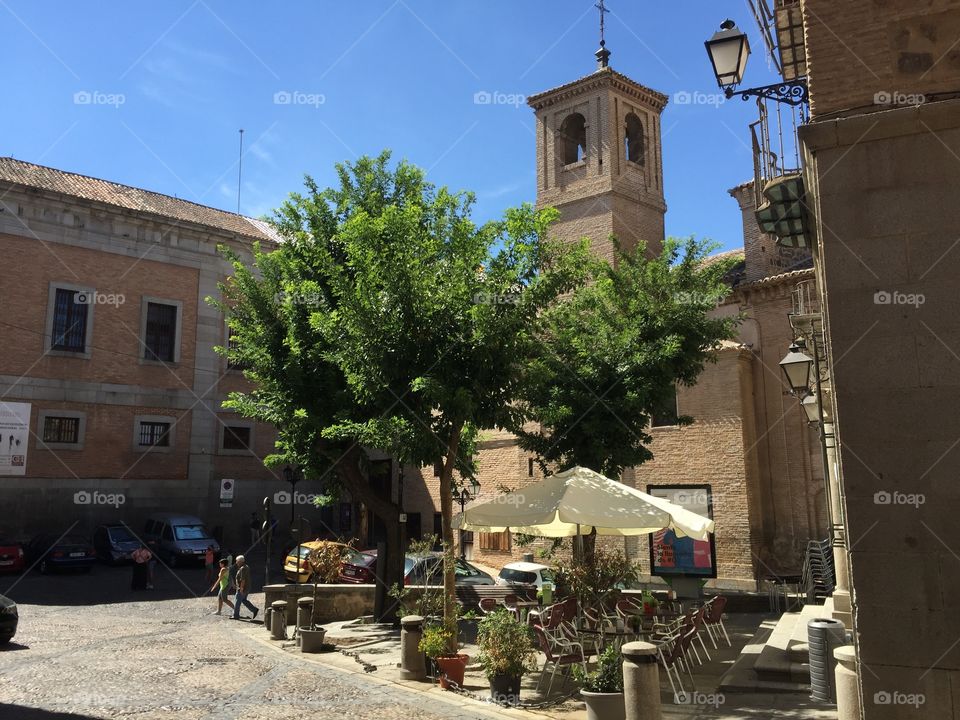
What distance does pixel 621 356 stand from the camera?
15.6 m

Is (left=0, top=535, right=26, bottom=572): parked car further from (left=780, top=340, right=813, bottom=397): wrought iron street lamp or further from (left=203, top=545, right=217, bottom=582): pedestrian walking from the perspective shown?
(left=780, top=340, right=813, bottom=397): wrought iron street lamp

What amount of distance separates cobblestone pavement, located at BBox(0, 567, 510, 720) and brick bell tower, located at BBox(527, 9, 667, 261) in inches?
715

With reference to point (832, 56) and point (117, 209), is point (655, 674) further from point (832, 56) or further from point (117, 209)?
point (117, 209)

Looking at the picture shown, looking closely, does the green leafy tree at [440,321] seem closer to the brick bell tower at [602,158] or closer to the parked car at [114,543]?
the brick bell tower at [602,158]

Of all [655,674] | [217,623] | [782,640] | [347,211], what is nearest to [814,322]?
[782,640]

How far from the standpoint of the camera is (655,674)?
6883 mm

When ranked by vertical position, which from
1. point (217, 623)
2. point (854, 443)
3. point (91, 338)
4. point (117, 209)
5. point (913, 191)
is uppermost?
point (117, 209)

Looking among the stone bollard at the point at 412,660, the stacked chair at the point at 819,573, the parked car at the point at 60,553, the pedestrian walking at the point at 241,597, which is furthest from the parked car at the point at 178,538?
the stacked chair at the point at 819,573

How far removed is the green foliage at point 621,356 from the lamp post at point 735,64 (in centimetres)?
724

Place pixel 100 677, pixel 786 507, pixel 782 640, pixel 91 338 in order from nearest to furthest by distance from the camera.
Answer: pixel 100 677 < pixel 782 640 < pixel 786 507 < pixel 91 338

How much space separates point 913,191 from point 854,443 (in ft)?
7.13

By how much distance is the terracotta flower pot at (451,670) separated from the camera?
958 cm

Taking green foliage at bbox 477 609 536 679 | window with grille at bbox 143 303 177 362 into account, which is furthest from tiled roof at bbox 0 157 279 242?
green foliage at bbox 477 609 536 679

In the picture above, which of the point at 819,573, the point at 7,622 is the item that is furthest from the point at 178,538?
the point at 819,573
